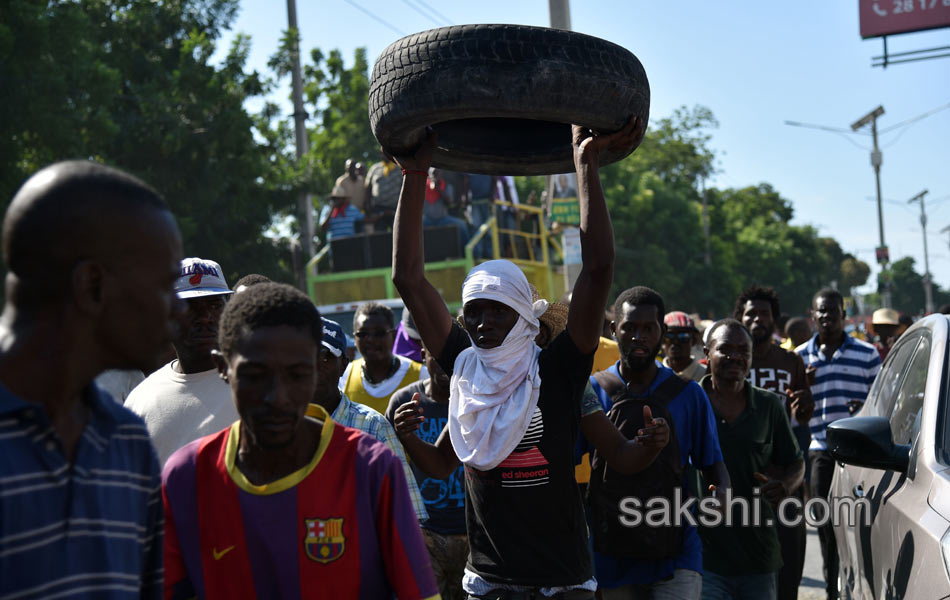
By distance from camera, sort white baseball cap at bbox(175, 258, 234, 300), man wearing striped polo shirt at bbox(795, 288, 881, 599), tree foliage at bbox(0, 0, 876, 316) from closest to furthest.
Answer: white baseball cap at bbox(175, 258, 234, 300) < man wearing striped polo shirt at bbox(795, 288, 881, 599) < tree foliage at bbox(0, 0, 876, 316)

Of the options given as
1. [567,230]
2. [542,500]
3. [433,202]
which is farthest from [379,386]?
[433,202]

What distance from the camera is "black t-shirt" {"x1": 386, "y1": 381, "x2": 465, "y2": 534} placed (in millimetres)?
5383

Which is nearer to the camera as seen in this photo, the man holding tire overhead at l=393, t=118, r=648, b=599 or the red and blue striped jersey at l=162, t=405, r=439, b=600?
the red and blue striped jersey at l=162, t=405, r=439, b=600

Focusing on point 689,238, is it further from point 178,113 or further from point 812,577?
point 812,577

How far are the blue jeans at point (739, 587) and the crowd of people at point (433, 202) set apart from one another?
35.0 ft

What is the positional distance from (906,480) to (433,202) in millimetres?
12769

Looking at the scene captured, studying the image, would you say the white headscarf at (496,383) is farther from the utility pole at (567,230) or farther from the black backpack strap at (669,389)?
the utility pole at (567,230)

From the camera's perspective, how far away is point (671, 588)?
449 centimetres

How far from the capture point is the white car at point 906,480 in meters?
3.24

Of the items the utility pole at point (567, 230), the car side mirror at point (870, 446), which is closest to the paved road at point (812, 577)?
the utility pole at point (567, 230)

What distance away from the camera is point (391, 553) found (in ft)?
7.95

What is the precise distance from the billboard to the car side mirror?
30.1 metres

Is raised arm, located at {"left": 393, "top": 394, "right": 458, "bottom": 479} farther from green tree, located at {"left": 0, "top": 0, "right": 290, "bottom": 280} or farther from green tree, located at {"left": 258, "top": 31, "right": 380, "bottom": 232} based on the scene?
green tree, located at {"left": 258, "top": 31, "right": 380, "bottom": 232}

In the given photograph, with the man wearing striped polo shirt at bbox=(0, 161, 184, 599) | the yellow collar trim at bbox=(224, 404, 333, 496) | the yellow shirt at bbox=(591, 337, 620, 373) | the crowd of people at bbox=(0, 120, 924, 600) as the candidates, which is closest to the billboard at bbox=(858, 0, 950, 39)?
the yellow shirt at bbox=(591, 337, 620, 373)
